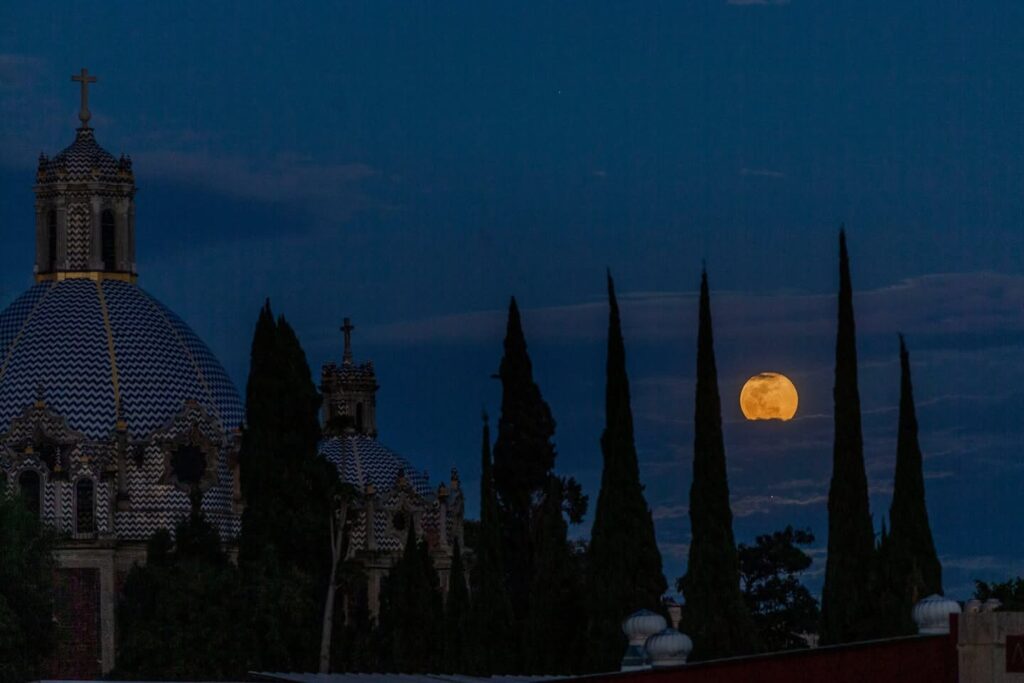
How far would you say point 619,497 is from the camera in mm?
62625

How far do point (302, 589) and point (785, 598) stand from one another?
21.6 m

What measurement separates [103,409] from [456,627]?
69.3 ft

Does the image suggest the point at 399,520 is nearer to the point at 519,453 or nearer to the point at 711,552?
the point at 519,453

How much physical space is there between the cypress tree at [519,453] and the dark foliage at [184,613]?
6639 millimetres

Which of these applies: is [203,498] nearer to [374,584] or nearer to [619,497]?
[374,584]

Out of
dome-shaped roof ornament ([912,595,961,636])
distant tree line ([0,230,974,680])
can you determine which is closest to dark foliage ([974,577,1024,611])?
distant tree line ([0,230,974,680])

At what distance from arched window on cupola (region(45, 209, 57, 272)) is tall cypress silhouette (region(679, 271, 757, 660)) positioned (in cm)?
3574

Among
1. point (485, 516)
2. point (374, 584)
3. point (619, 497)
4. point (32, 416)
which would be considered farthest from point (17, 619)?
point (374, 584)

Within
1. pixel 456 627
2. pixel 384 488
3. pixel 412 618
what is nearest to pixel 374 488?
pixel 384 488

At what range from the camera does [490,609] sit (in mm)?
69312

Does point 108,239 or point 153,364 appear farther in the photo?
point 108,239

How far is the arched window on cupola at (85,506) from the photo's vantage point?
87625 mm

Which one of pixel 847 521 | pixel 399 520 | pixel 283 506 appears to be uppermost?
pixel 399 520

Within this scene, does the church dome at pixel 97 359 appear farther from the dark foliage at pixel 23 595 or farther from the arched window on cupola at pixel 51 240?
the dark foliage at pixel 23 595
